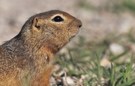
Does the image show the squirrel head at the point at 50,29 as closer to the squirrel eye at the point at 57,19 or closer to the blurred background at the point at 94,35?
the squirrel eye at the point at 57,19

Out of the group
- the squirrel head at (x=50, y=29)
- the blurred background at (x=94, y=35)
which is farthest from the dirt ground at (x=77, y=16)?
the squirrel head at (x=50, y=29)

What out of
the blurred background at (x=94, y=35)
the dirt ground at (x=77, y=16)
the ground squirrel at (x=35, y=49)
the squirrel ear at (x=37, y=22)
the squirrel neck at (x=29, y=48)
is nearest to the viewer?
the ground squirrel at (x=35, y=49)

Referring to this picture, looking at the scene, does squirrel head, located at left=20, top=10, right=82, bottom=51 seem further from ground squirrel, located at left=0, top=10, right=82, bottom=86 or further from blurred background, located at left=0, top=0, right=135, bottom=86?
blurred background, located at left=0, top=0, right=135, bottom=86

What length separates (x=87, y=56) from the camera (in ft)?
26.0

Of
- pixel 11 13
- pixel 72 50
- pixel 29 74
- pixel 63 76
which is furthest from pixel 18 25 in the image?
pixel 29 74

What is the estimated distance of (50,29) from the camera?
21.4 ft

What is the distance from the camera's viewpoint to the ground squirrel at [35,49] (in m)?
6.13

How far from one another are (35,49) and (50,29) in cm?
28

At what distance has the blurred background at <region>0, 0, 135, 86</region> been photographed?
22.2 ft

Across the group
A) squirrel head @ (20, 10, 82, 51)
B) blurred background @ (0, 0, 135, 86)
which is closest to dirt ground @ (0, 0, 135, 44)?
blurred background @ (0, 0, 135, 86)

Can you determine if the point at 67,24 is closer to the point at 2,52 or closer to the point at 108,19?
the point at 2,52

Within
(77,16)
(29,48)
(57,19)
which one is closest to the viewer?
(29,48)

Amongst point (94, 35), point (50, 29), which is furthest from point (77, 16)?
point (50, 29)

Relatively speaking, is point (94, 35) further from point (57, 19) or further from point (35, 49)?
point (35, 49)
